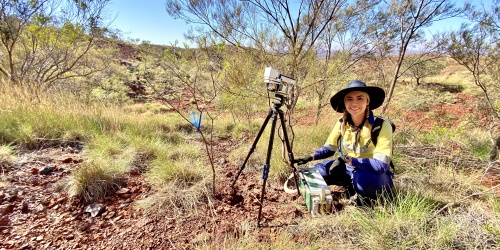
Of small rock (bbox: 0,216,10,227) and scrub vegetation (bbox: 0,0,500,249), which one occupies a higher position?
scrub vegetation (bbox: 0,0,500,249)

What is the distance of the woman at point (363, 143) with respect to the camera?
1.80 meters

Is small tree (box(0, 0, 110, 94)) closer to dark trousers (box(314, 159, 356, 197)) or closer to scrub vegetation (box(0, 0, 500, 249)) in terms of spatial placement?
scrub vegetation (box(0, 0, 500, 249))

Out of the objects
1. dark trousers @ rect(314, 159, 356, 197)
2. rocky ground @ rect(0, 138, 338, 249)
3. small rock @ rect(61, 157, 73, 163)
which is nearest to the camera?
rocky ground @ rect(0, 138, 338, 249)

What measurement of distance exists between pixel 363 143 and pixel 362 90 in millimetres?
431

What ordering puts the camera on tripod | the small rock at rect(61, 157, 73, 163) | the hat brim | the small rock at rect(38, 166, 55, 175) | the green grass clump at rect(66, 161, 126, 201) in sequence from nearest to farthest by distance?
the camera on tripod → the hat brim → the green grass clump at rect(66, 161, 126, 201) → the small rock at rect(38, 166, 55, 175) → the small rock at rect(61, 157, 73, 163)

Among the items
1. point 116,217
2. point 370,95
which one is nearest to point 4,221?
point 116,217

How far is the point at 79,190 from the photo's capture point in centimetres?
207

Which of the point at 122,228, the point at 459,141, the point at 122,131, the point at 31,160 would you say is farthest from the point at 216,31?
the point at 459,141

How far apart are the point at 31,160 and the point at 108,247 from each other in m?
1.84

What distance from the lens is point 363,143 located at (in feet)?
6.44

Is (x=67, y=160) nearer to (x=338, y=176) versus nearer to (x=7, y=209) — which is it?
(x=7, y=209)

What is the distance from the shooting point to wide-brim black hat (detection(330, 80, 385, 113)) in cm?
184

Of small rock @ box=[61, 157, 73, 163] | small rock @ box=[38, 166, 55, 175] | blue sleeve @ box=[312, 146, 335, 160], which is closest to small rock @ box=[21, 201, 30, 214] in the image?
small rock @ box=[38, 166, 55, 175]

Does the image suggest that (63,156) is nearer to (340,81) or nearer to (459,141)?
(340,81)
